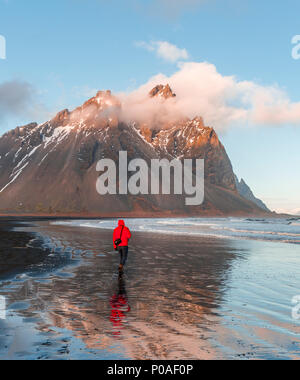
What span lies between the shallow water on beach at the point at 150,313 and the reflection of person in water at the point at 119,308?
0.03 metres

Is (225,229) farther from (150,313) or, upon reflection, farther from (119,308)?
(150,313)

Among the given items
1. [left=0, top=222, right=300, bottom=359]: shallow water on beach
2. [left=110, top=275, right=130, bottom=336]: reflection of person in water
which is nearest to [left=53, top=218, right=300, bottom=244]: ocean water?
[left=0, top=222, right=300, bottom=359]: shallow water on beach

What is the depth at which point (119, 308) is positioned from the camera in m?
10.5

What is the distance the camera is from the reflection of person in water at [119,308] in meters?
8.62

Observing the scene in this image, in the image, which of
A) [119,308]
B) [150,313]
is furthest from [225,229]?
[150,313]

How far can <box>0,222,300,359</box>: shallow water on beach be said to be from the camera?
710 centimetres

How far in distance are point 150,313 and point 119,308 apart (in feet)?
3.10

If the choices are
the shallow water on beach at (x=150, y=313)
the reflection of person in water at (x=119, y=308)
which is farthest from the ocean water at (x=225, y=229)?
the reflection of person in water at (x=119, y=308)

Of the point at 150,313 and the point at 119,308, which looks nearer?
the point at 150,313

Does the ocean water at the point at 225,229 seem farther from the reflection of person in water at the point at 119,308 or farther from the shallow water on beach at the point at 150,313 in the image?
the reflection of person in water at the point at 119,308

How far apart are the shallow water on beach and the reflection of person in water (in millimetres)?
25

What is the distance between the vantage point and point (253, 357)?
22.2 feet

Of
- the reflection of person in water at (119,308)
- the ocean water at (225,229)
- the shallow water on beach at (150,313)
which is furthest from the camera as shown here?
the ocean water at (225,229)
